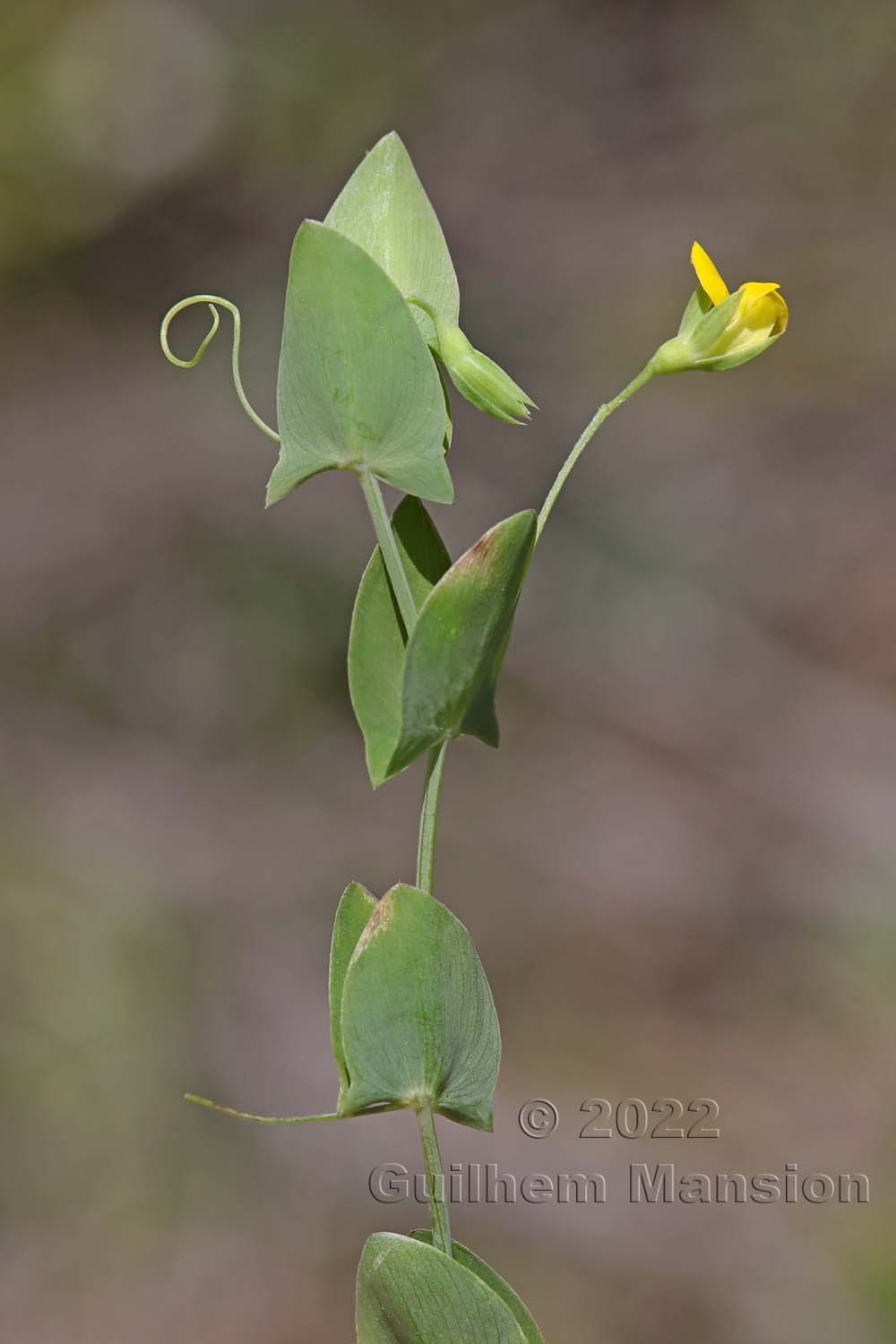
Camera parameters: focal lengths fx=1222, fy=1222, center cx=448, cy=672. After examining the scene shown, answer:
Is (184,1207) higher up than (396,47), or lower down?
lower down

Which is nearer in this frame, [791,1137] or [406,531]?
[406,531]

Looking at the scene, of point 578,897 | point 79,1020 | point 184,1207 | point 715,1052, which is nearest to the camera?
point 184,1207

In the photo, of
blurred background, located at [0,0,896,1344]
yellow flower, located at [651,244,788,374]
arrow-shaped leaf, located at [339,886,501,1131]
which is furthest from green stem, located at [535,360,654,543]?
blurred background, located at [0,0,896,1344]

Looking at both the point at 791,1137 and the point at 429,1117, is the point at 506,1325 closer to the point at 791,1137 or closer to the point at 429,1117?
the point at 429,1117

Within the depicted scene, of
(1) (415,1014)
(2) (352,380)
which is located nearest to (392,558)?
(2) (352,380)

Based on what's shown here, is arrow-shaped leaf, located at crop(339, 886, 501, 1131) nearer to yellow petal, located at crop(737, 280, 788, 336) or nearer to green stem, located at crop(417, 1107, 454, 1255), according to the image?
green stem, located at crop(417, 1107, 454, 1255)

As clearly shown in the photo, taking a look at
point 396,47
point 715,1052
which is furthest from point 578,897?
point 396,47

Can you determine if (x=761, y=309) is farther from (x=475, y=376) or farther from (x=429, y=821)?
(x=429, y=821)

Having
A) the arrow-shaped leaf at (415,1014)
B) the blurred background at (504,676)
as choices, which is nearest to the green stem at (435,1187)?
the arrow-shaped leaf at (415,1014)
